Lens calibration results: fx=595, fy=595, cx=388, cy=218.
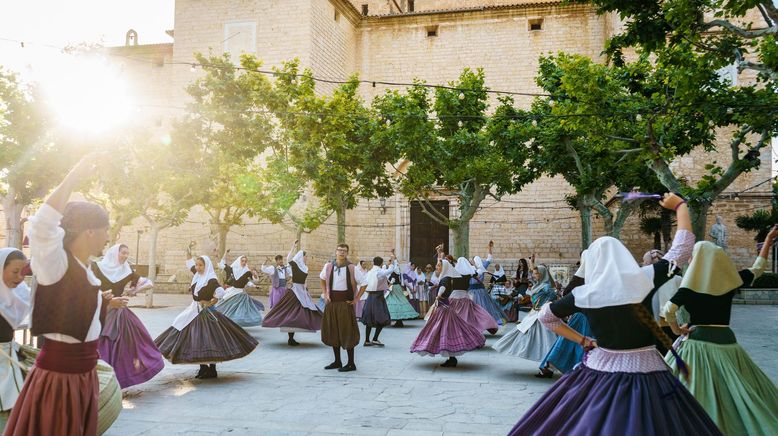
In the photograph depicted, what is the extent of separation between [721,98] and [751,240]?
18.5 meters

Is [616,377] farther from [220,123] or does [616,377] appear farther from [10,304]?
[220,123]

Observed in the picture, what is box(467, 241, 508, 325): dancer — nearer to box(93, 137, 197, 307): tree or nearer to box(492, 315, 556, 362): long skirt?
box(492, 315, 556, 362): long skirt

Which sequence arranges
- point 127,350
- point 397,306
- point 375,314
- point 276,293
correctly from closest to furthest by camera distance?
point 127,350 → point 375,314 → point 276,293 → point 397,306

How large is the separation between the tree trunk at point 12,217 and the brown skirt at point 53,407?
71.3ft

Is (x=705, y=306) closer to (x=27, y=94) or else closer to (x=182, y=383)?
(x=182, y=383)

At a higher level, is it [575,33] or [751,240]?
[575,33]

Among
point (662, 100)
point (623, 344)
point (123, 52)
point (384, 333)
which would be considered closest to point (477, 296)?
point (384, 333)

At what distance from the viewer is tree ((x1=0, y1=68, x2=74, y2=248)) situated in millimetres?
19953

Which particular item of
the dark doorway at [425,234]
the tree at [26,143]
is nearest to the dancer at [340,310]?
the tree at [26,143]

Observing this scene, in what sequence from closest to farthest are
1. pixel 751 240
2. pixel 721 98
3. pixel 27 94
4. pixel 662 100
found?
pixel 721 98
pixel 662 100
pixel 27 94
pixel 751 240

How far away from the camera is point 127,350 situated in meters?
6.94

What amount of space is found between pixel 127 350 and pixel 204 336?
3.98ft

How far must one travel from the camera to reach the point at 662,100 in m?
13.9

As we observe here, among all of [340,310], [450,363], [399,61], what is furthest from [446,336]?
[399,61]
